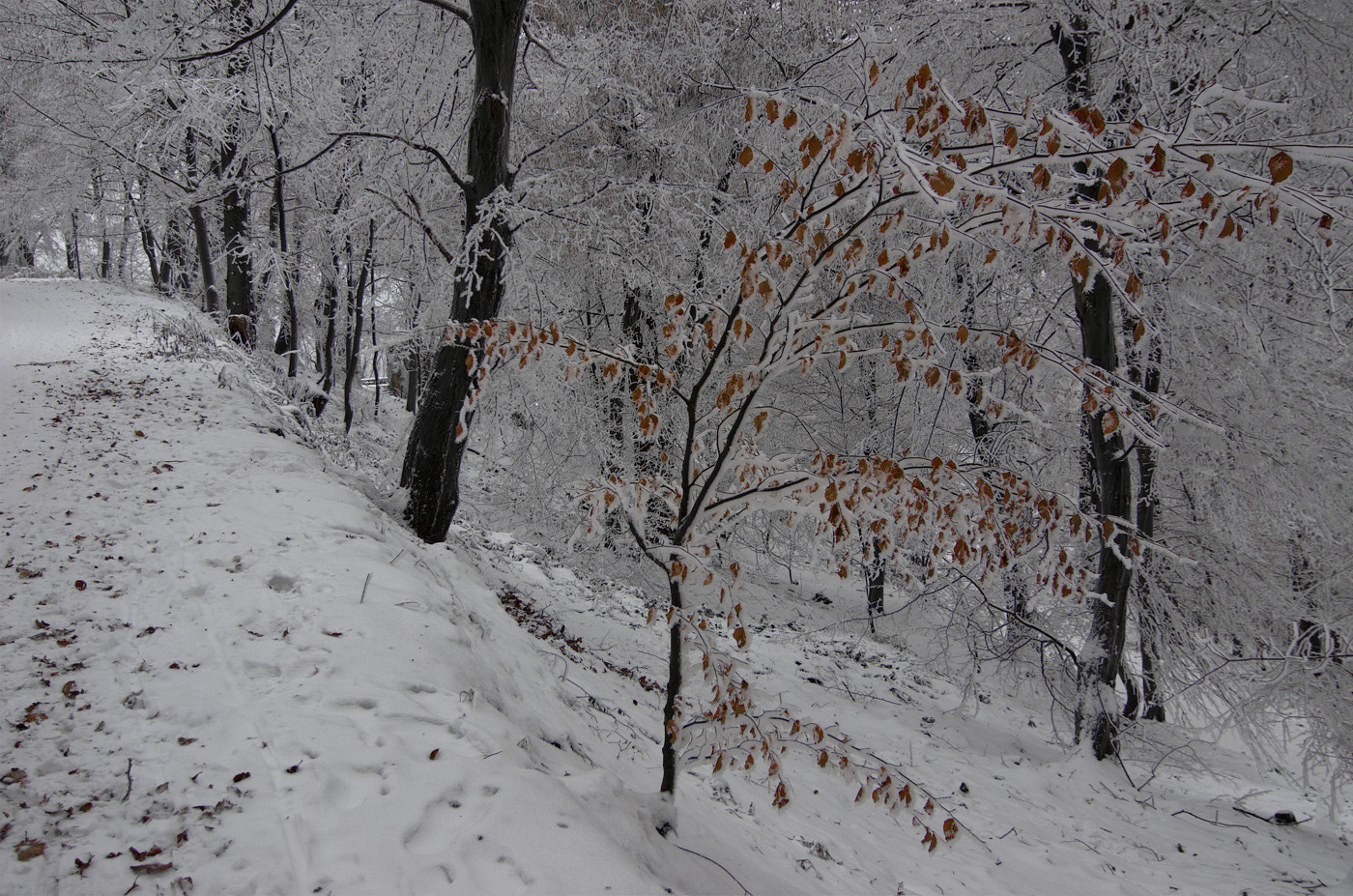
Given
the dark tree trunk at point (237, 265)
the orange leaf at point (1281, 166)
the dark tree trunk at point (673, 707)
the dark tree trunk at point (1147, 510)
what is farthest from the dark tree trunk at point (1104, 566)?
the dark tree trunk at point (237, 265)

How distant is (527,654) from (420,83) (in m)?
5.97

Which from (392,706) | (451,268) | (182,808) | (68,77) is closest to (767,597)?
(451,268)

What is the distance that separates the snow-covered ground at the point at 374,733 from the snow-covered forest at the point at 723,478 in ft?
0.09

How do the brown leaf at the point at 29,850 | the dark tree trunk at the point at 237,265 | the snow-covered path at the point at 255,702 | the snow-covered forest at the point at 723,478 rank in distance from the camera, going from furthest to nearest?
the dark tree trunk at the point at 237,265, the snow-covered forest at the point at 723,478, the snow-covered path at the point at 255,702, the brown leaf at the point at 29,850

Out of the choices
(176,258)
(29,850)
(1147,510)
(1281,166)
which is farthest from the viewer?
(176,258)

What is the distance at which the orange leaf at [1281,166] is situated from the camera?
1.71 metres

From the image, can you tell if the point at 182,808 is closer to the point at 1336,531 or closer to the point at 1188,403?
the point at 1188,403

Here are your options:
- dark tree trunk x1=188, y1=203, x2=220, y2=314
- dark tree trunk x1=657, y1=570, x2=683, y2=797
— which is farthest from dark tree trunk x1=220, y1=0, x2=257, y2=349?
dark tree trunk x1=657, y1=570, x2=683, y2=797

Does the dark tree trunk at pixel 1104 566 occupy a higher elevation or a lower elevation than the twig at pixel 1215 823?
higher

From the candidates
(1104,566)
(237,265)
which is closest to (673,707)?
(1104,566)

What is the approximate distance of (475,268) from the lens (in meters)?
5.27

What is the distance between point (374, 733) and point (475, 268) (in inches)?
148

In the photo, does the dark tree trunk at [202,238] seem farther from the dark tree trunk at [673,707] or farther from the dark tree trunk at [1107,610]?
the dark tree trunk at [1107,610]

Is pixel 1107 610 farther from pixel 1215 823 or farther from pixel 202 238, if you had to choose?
pixel 202 238
